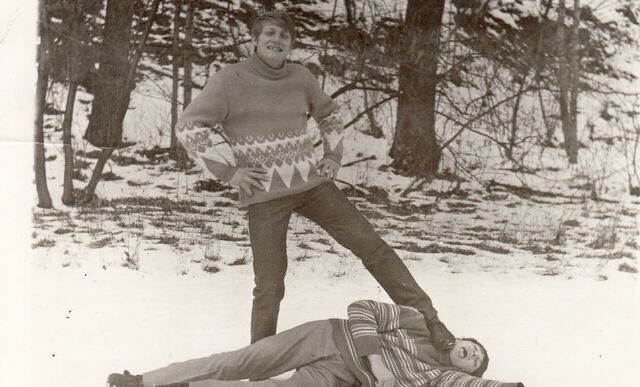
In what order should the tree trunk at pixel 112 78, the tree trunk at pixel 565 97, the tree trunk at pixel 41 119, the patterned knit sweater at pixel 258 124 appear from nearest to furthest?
the patterned knit sweater at pixel 258 124
the tree trunk at pixel 41 119
the tree trunk at pixel 112 78
the tree trunk at pixel 565 97

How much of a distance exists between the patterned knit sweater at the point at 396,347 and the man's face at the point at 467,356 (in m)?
0.03

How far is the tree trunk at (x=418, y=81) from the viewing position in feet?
11.1

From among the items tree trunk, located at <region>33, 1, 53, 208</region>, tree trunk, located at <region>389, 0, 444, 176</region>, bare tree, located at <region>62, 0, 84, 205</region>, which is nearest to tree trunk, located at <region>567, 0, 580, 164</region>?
tree trunk, located at <region>389, 0, 444, 176</region>

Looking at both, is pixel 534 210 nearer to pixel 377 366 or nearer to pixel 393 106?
pixel 393 106

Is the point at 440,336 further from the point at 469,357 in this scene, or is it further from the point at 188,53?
the point at 188,53

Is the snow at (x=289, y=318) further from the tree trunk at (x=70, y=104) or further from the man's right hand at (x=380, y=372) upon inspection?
the man's right hand at (x=380, y=372)

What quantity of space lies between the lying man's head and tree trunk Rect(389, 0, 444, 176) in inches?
41.9

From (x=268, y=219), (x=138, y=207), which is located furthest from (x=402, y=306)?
(x=138, y=207)

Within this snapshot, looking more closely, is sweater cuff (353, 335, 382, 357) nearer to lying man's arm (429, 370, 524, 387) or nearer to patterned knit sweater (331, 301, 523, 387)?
patterned knit sweater (331, 301, 523, 387)

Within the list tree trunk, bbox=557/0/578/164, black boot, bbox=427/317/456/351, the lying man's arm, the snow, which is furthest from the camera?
tree trunk, bbox=557/0/578/164

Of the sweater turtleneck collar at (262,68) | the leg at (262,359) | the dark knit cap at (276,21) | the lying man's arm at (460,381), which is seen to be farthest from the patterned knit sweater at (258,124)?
the lying man's arm at (460,381)

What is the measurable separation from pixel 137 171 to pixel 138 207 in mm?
161

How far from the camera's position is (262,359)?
8.25ft

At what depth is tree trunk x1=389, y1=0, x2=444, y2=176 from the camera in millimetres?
3395
